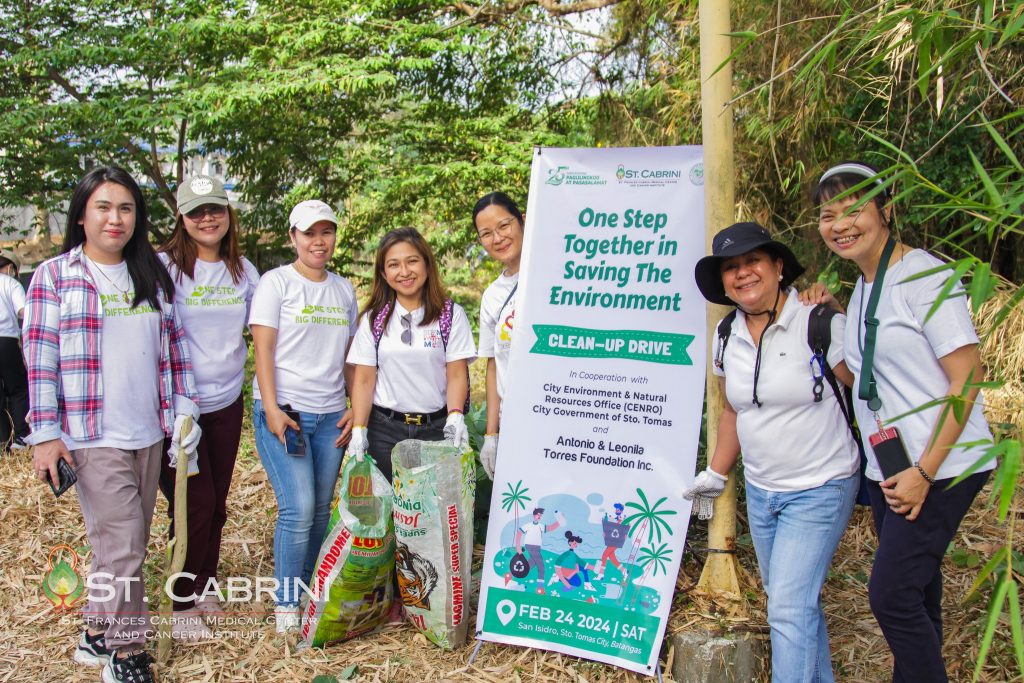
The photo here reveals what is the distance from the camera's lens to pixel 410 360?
3.40m

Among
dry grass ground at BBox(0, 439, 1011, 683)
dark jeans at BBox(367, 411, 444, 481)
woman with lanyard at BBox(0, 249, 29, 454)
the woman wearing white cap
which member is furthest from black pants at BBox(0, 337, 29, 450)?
dark jeans at BBox(367, 411, 444, 481)

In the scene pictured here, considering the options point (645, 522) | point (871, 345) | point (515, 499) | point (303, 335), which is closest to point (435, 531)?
point (515, 499)

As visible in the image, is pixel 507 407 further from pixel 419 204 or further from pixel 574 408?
pixel 419 204

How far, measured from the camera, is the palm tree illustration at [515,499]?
334 centimetres

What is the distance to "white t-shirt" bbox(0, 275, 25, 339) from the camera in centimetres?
581

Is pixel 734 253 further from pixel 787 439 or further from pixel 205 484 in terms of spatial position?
pixel 205 484

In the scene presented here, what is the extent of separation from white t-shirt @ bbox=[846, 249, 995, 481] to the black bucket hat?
0.36 meters

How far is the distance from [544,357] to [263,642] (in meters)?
1.74

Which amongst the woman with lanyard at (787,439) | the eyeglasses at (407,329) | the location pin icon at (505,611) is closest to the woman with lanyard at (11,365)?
the eyeglasses at (407,329)

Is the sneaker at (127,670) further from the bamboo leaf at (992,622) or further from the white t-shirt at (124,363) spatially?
the bamboo leaf at (992,622)

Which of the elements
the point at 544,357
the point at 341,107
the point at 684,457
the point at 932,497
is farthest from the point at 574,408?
the point at 341,107

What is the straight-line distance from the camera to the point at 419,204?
7.42 metres

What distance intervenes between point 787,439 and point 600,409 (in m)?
0.89

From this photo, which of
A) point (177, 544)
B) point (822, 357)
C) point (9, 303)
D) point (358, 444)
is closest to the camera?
point (822, 357)
